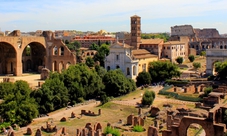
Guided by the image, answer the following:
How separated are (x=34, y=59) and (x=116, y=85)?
33.9 meters

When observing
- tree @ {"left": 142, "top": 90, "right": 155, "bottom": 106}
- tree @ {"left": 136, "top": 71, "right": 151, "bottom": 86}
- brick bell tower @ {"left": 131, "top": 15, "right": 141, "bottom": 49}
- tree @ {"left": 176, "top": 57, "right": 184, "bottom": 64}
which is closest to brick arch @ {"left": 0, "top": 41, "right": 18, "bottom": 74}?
brick bell tower @ {"left": 131, "top": 15, "right": 141, "bottom": 49}

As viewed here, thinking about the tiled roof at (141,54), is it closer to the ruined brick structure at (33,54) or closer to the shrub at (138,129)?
the ruined brick structure at (33,54)

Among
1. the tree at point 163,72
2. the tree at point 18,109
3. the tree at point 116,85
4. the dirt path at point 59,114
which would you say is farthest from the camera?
the tree at point 163,72

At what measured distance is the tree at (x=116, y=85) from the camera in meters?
41.8

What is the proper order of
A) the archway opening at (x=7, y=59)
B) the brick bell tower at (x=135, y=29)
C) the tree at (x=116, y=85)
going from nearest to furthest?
the tree at (x=116, y=85)
the archway opening at (x=7, y=59)
the brick bell tower at (x=135, y=29)

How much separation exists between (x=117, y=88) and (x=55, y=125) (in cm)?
1443

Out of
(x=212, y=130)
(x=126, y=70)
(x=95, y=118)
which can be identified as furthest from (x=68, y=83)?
(x=212, y=130)

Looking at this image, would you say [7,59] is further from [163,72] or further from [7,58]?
[163,72]

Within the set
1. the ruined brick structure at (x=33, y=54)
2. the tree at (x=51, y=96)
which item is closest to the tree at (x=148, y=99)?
the tree at (x=51, y=96)

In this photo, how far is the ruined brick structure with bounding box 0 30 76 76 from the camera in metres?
60.4

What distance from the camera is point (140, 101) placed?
126 ft

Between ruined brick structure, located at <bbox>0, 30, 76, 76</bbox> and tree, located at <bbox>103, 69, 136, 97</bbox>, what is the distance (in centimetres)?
1899

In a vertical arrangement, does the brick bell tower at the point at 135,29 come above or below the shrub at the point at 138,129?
above

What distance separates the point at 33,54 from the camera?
228 ft
